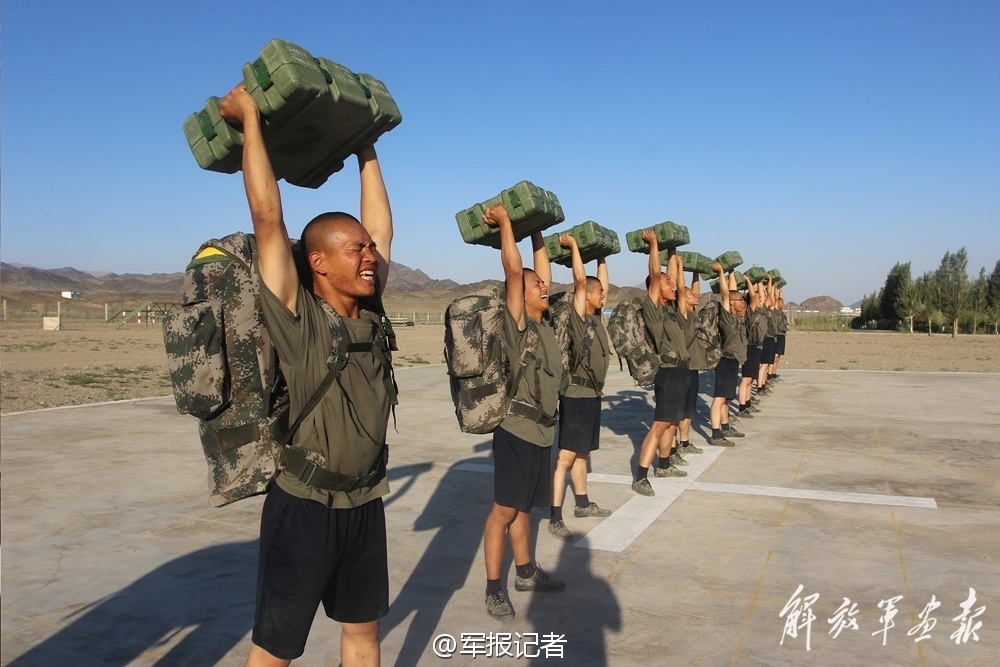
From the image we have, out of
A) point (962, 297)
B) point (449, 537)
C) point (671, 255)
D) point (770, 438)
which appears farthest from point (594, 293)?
point (962, 297)

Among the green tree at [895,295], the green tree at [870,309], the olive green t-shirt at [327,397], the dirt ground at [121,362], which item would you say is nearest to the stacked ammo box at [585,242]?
the olive green t-shirt at [327,397]

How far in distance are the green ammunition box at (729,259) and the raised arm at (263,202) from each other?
934 centimetres

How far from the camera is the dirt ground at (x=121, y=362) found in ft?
47.9

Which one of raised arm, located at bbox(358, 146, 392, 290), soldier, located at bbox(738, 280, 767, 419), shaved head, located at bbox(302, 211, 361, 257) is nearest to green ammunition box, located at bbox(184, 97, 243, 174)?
shaved head, located at bbox(302, 211, 361, 257)

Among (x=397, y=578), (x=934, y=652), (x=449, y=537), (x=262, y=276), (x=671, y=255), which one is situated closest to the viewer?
(x=262, y=276)

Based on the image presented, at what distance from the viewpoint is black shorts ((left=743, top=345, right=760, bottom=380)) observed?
12922 millimetres

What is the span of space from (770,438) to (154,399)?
33.7 feet

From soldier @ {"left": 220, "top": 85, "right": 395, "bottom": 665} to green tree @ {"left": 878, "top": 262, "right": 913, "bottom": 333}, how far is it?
63190 millimetres

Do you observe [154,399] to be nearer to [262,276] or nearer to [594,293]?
[594,293]

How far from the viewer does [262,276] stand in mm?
2502

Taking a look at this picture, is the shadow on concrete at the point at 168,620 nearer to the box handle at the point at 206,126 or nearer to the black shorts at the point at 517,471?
the black shorts at the point at 517,471

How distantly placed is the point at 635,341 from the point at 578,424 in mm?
1626

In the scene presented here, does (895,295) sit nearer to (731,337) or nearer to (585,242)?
(731,337)

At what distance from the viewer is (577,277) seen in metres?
6.07
